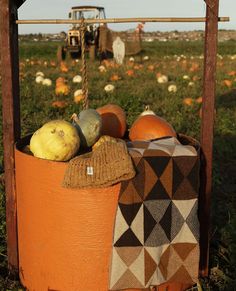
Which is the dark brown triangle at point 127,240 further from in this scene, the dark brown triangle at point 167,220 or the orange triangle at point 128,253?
the dark brown triangle at point 167,220

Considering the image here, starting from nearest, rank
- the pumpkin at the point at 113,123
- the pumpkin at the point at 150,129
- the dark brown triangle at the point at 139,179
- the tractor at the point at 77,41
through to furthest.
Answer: the dark brown triangle at the point at 139,179 < the pumpkin at the point at 150,129 < the pumpkin at the point at 113,123 < the tractor at the point at 77,41

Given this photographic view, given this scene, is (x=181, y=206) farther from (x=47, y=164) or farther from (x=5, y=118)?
(x=5, y=118)

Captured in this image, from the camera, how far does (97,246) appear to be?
241cm

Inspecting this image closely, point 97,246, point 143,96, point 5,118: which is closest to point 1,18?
point 5,118

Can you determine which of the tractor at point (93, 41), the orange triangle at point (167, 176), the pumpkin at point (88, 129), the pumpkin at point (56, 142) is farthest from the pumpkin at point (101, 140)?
the tractor at point (93, 41)

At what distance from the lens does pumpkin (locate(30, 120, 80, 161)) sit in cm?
242

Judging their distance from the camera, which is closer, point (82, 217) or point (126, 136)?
point (82, 217)

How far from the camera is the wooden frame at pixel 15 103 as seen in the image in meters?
2.55

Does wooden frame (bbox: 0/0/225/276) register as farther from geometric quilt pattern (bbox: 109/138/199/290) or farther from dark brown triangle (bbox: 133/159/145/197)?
dark brown triangle (bbox: 133/159/145/197)

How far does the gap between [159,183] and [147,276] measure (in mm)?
497

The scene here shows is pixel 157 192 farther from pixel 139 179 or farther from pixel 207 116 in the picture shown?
pixel 207 116

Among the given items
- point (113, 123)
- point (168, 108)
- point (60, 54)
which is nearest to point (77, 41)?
point (60, 54)

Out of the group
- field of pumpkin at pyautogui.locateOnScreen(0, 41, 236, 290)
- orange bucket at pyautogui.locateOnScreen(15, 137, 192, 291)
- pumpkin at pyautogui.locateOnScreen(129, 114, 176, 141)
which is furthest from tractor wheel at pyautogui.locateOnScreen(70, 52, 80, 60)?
orange bucket at pyautogui.locateOnScreen(15, 137, 192, 291)

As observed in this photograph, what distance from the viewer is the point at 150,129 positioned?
286 cm
